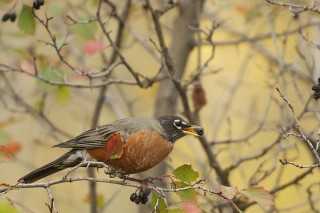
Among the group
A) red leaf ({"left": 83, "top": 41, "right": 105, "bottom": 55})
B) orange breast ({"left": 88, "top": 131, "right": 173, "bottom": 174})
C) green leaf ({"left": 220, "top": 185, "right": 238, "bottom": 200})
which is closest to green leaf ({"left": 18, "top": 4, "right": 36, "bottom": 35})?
orange breast ({"left": 88, "top": 131, "right": 173, "bottom": 174})

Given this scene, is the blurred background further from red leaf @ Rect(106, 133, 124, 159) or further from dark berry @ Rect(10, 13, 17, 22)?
red leaf @ Rect(106, 133, 124, 159)

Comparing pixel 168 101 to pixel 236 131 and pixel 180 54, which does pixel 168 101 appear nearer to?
pixel 180 54

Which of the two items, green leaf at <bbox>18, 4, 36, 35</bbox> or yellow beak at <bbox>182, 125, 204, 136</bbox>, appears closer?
yellow beak at <bbox>182, 125, 204, 136</bbox>

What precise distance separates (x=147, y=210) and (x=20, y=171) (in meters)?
3.46

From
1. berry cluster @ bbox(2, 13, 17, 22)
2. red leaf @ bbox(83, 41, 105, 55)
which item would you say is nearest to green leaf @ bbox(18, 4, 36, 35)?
berry cluster @ bbox(2, 13, 17, 22)

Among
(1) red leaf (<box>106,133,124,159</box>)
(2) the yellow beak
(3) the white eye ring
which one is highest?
(3) the white eye ring

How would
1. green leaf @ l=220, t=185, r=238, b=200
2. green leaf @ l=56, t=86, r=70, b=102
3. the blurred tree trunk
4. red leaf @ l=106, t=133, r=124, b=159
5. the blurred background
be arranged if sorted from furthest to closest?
the blurred tree trunk → green leaf @ l=56, t=86, r=70, b=102 → the blurred background → red leaf @ l=106, t=133, r=124, b=159 → green leaf @ l=220, t=185, r=238, b=200

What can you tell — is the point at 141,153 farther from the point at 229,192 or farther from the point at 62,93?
the point at 62,93

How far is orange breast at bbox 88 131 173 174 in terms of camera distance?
3.44 meters

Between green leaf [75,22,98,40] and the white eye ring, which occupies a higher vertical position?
green leaf [75,22,98,40]

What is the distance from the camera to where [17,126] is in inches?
324

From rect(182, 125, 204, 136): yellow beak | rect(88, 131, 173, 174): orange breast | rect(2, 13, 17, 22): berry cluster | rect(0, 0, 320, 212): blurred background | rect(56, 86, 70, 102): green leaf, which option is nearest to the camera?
rect(88, 131, 173, 174): orange breast

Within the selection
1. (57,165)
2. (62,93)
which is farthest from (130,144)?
(62,93)

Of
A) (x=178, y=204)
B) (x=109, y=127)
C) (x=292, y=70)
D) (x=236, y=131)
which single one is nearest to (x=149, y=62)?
(x=236, y=131)
